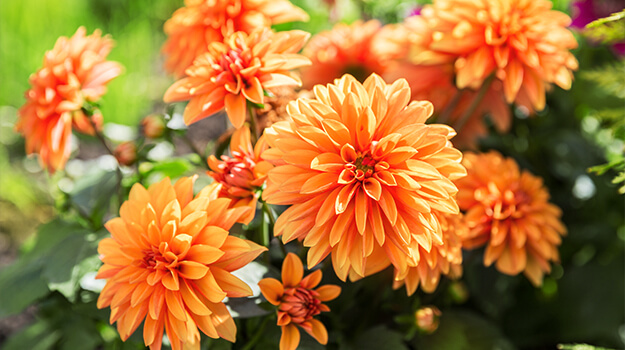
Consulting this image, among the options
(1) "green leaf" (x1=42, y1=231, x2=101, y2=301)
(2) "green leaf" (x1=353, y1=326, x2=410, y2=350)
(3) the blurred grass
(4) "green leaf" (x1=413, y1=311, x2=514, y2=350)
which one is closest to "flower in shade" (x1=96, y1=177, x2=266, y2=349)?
Answer: (1) "green leaf" (x1=42, y1=231, x2=101, y2=301)

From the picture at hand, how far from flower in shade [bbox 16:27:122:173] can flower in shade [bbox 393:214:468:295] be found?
51cm

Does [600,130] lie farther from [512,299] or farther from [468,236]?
[468,236]

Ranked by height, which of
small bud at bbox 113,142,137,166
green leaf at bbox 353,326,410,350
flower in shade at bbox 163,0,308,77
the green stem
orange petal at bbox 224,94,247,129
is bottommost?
green leaf at bbox 353,326,410,350

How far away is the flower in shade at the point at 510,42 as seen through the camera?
2.26ft

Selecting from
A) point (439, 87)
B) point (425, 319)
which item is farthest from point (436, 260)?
point (439, 87)

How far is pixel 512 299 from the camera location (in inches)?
41.4

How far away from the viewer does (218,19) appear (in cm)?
75

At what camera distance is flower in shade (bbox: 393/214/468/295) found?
0.59 meters

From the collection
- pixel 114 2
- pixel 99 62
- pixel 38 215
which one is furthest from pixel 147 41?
pixel 99 62

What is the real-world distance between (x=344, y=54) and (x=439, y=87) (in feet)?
0.63

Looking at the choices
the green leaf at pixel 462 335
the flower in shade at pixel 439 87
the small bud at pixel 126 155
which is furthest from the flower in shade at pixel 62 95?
the green leaf at pixel 462 335

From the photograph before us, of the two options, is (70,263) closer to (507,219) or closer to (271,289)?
(271,289)

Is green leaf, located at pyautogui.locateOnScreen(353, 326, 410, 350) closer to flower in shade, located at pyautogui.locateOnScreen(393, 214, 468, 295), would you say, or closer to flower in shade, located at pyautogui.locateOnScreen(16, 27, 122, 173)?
flower in shade, located at pyautogui.locateOnScreen(393, 214, 468, 295)

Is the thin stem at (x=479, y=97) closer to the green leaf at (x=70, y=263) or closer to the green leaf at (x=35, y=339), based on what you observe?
the green leaf at (x=70, y=263)
